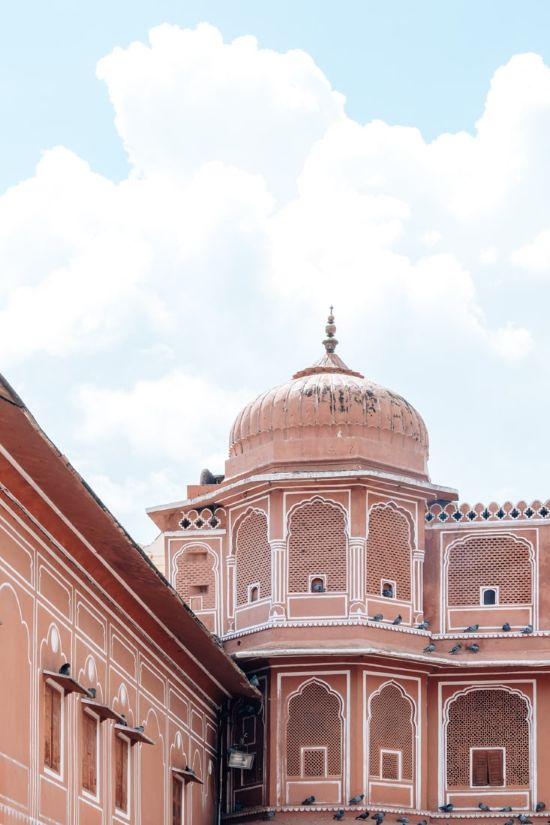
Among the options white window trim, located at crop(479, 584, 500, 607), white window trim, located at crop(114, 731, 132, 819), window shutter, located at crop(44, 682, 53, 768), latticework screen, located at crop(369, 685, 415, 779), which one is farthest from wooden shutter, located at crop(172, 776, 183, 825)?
window shutter, located at crop(44, 682, 53, 768)

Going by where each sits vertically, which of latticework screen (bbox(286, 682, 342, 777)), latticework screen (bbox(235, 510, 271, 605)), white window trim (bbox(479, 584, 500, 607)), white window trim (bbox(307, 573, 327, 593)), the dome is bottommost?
latticework screen (bbox(286, 682, 342, 777))

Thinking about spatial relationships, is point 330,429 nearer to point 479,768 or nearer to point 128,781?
point 479,768

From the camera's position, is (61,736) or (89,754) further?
(89,754)

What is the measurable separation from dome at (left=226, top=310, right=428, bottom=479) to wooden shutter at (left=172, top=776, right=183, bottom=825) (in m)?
5.33

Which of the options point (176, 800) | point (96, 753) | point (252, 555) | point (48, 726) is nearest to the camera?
point (48, 726)

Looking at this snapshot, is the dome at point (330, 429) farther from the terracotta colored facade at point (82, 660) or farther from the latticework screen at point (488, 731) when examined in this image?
the terracotta colored facade at point (82, 660)

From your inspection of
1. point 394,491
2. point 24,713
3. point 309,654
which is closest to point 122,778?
point 24,713

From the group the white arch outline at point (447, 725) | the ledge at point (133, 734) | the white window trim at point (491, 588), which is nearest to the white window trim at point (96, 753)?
the ledge at point (133, 734)

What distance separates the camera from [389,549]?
91.9ft

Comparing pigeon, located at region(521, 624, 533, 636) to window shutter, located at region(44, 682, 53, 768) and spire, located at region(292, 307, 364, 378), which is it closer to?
spire, located at region(292, 307, 364, 378)

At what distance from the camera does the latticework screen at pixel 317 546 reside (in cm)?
2769

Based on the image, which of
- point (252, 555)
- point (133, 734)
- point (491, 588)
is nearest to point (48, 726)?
point (133, 734)

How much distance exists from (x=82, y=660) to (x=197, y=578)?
29.9 ft

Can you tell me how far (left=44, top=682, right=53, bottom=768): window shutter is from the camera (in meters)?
18.2
